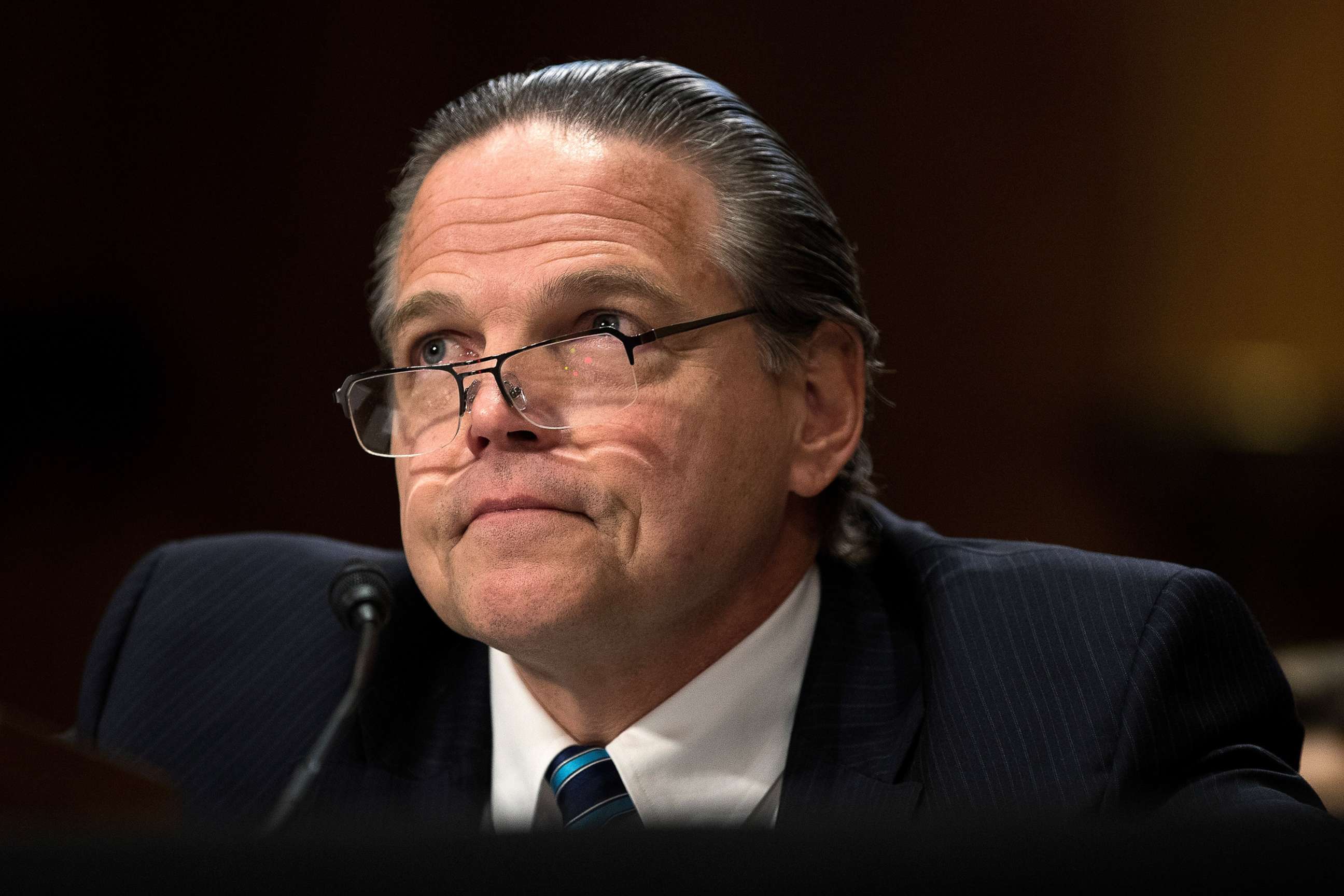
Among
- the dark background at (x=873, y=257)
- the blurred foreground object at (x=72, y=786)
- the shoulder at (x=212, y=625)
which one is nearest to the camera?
the blurred foreground object at (x=72, y=786)

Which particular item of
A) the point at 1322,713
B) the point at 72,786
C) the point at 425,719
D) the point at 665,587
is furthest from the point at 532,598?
the point at 1322,713

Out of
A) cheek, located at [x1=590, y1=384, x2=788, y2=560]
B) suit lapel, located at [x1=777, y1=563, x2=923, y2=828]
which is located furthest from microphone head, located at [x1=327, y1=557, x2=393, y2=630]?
suit lapel, located at [x1=777, y1=563, x2=923, y2=828]

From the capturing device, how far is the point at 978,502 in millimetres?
4395

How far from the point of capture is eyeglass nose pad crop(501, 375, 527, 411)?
5.08 feet

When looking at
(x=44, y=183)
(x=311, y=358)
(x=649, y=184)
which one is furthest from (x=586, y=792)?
(x=44, y=183)

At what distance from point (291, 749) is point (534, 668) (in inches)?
15.9

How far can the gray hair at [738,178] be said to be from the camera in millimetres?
1729

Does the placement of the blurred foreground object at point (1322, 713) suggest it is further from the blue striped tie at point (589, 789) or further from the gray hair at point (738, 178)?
the blue striped tie at point (589, 789)

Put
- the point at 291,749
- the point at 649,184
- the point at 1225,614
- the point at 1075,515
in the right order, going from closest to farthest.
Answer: the point at 1225,614
the point at 649,184
the point at 291,749
the point at 1075,515

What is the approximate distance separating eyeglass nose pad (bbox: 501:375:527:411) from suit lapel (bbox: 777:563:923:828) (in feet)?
1.76

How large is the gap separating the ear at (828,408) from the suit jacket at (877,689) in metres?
0.17

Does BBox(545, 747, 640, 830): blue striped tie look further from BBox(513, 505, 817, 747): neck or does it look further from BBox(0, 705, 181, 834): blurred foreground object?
BBox(0, 705, 181, 834): blurred foreground object

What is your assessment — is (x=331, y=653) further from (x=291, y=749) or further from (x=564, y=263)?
(x=564, y=263)

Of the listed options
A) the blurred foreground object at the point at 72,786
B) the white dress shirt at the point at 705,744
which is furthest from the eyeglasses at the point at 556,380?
the blurred foreground object at the point at 72,786
